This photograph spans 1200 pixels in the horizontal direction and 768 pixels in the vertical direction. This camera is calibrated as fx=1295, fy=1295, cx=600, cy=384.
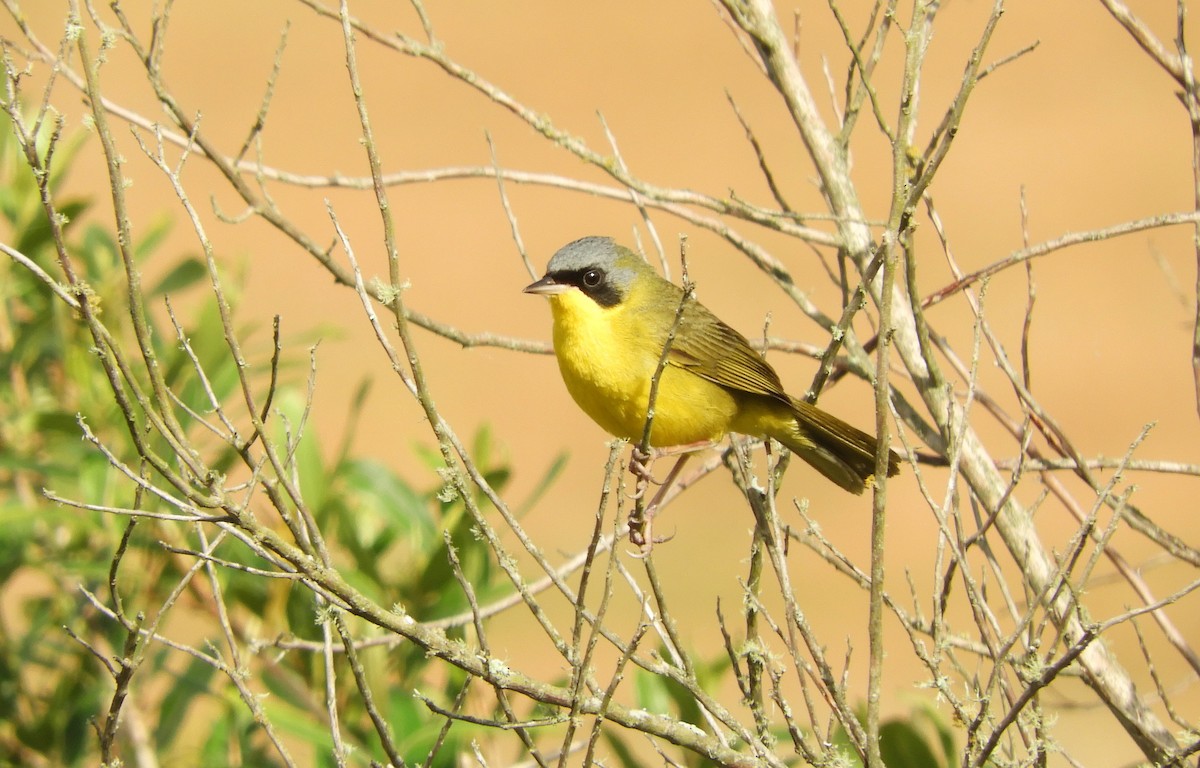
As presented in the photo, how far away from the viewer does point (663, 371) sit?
433 cm

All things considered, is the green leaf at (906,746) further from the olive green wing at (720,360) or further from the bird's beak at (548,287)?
the bird's beak at (548,287)

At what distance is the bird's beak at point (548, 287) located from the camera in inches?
179

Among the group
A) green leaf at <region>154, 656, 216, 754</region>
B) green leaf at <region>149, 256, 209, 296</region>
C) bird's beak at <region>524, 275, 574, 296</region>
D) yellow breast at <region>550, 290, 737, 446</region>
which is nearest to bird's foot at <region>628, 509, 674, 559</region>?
yellow breast at <region>550, 290, 737, 446</region>

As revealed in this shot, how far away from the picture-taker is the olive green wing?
479 centimetres

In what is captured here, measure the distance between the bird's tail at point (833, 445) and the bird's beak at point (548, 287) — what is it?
3.00 ft

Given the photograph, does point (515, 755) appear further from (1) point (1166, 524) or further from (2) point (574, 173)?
(2) point (574, 173)

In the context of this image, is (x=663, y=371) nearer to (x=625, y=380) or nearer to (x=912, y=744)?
(x=625, y=380)

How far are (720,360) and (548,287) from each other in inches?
29.5

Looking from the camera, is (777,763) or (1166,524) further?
(1166,524)

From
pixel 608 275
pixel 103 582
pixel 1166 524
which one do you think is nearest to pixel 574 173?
pixel 1166 524

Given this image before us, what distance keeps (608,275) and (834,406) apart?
8610mm

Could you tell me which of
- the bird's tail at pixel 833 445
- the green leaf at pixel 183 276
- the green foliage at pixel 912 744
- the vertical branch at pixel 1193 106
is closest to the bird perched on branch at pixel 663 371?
the bird's tail at pixel 833 445

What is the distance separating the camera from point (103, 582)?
13.4 feet

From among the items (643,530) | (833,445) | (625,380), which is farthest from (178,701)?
(833,445)
